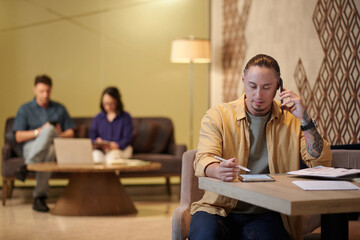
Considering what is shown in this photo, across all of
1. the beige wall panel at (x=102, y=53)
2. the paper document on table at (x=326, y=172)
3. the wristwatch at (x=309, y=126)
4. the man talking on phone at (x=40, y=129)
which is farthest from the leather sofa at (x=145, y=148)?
the paper document on table at (x=326, y=172)

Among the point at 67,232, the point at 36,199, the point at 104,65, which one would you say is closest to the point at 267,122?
the point at 67,232

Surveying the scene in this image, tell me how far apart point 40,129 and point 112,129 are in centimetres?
75

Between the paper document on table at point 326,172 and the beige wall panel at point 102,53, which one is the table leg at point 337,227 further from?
the beige wall panel at point 102,53

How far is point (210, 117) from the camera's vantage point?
2.26 meters

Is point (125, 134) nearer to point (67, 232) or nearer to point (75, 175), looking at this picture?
point (75, 175)

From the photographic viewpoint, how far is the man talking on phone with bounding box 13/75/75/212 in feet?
17.0

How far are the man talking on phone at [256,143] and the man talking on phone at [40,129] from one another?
319 cm

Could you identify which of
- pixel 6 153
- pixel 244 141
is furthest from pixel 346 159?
pixel 6 153

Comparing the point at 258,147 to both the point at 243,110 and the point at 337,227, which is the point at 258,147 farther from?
the point at 337,227

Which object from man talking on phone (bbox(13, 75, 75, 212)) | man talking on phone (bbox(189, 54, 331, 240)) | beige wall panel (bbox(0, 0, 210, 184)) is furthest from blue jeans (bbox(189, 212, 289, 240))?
beige wall panel (bbox(0, 0, 210, 184))

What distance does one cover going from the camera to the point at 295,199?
1.50 m

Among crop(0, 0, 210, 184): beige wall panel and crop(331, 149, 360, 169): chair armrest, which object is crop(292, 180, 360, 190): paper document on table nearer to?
crop(331, 149, 360, 169): chair armrest

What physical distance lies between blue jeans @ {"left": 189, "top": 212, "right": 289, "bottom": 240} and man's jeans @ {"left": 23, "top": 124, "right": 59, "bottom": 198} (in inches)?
130

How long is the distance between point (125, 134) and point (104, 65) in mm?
1432
